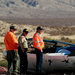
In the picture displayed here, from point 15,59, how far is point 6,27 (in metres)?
31.9

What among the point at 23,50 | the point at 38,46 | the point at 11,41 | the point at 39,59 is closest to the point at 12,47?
the point at 11,41

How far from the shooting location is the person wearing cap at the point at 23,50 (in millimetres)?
6129

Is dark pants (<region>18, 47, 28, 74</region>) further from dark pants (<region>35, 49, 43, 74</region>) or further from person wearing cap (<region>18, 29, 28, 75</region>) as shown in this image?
dark pants (<region>35, 49, 43, 74</region>)

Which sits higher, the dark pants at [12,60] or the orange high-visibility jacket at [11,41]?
the orange high-visibility jacket at [11,41]

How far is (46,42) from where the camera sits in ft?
25.2

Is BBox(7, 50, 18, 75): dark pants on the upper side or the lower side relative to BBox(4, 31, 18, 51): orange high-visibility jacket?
lower

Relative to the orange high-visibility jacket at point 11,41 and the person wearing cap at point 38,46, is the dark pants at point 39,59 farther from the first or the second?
the orange high-visibility jacket at point 11,41

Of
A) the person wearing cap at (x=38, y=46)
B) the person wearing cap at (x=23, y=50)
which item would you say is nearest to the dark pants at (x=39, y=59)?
the person wearing cap at (x=38, y=46)

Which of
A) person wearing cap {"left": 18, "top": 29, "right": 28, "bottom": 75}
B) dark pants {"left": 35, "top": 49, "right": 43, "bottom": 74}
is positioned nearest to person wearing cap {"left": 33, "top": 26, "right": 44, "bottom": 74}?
dark pants {"left": 35, "top": 49, "right": 43, "bottom": 74}

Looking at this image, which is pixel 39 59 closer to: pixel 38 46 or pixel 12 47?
pixel 38 46

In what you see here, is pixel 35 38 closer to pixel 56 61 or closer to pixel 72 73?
pixel 56 61

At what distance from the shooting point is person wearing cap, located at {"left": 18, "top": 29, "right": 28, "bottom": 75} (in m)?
6.13

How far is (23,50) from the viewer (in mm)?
6160

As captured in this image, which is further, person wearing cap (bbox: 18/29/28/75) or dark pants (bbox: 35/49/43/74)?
dark pants (bbox: 35/49/43/74)
